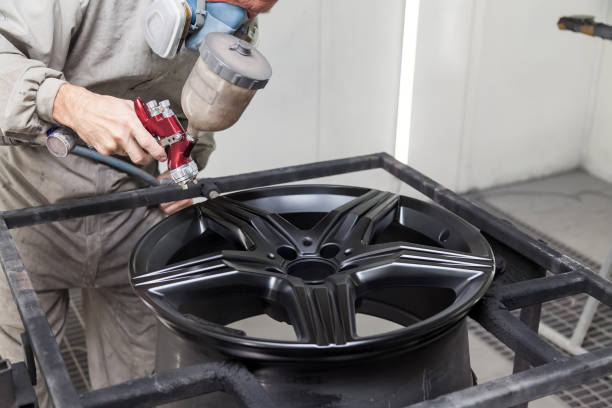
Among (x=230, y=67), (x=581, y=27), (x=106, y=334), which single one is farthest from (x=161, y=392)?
(x=581, y=27)

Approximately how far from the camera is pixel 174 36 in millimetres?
1115

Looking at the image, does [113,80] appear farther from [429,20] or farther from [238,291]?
[429,20]

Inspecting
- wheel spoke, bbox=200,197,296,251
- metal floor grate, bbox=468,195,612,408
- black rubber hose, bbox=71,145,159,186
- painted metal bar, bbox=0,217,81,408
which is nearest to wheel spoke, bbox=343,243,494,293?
wheel spoke, bbox=200,197,296,251

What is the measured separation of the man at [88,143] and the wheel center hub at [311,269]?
10.1 inches

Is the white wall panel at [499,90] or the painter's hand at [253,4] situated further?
the white wall panel at [499,90]

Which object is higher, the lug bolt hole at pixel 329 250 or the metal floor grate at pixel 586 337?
the lug bolt hole at pixel 329 250

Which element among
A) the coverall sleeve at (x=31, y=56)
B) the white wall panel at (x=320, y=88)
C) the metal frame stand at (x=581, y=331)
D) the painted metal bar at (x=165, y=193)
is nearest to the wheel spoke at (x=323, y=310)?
the painted metal bar at (x=165, y=193)

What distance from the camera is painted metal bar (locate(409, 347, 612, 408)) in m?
0.78

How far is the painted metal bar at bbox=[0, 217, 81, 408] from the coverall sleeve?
0.19 m

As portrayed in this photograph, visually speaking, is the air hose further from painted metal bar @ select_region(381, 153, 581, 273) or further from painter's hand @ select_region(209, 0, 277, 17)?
painted metal bar @ select_region(381, 153, 581, 273)

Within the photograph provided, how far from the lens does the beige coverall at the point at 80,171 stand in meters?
1.16

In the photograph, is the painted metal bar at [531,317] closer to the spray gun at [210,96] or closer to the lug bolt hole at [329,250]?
the lug bolt hole at [329,250]

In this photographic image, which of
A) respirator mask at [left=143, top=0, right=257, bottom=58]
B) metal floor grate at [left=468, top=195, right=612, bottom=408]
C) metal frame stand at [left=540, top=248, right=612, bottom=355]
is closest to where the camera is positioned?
respirator mask at [left=143, top=0, right=257, bottom=58]

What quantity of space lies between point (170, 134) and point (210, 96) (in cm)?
11
